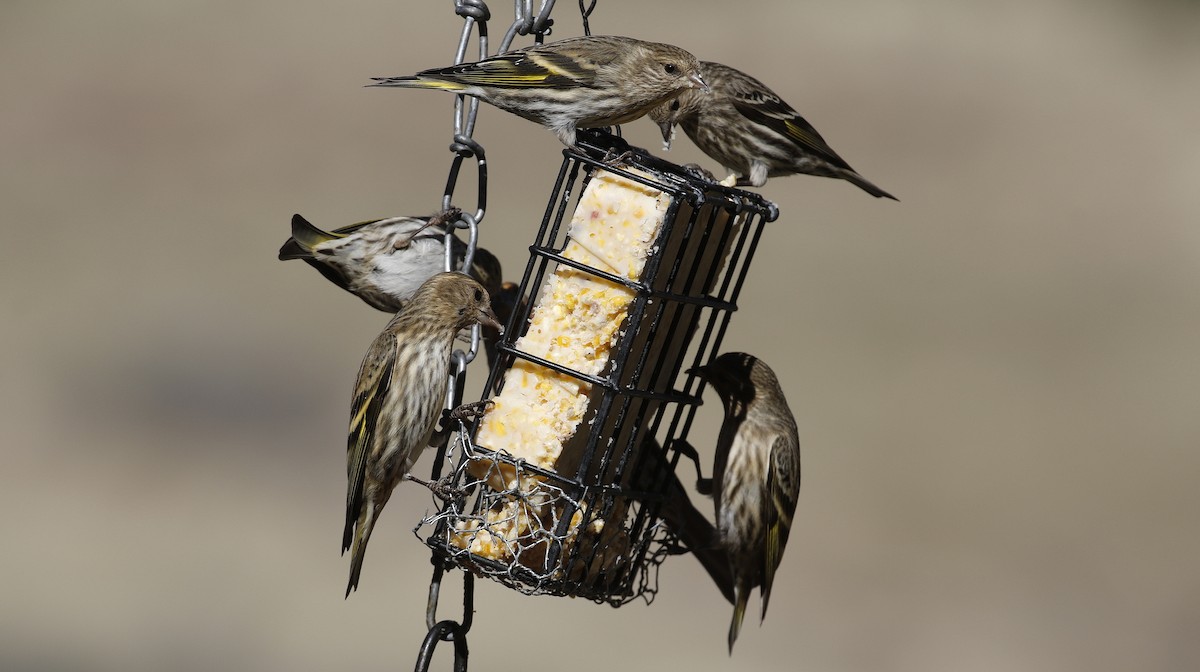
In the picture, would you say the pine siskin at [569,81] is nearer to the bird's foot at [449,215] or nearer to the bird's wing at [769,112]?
the bird's foot at [449,215]

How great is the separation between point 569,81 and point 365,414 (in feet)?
5.34

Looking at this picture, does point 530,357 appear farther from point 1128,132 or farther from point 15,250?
point 1128,132

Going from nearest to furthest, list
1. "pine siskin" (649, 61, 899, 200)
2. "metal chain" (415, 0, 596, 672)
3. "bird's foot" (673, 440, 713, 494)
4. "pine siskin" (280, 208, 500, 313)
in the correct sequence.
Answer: "metal chain" (415, 0, 596, 672) → "bird's foot" (673, 440, 713, 494) → "pine siskin" (280, 208, 500, 313) → "pine siskin" (649, 61, 899, 200)

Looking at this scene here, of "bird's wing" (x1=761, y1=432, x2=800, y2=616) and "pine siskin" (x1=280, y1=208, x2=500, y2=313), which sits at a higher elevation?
"pine siskin" (x1=280, y1=208, x2=500, y2=313)

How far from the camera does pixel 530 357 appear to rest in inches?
231

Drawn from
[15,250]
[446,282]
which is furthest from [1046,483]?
[15,250]

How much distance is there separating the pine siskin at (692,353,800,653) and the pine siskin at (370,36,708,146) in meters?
1.51

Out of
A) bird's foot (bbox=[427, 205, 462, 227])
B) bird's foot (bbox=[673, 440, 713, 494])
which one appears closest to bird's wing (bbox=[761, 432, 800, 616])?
bird's foot (bbox=[673, 440, 713, 494])

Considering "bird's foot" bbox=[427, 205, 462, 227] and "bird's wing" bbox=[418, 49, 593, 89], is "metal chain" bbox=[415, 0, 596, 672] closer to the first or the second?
"bird's foot" bbox=[427, 205, 462, 227]

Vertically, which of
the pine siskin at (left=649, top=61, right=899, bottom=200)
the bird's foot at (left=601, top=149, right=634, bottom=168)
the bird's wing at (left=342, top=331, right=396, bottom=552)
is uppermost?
the pine siskin at (left=649, top=61, right=899, bottom=200)

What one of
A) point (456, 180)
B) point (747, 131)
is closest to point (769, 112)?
point (747, 131)

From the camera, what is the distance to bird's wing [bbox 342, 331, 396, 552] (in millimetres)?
6301

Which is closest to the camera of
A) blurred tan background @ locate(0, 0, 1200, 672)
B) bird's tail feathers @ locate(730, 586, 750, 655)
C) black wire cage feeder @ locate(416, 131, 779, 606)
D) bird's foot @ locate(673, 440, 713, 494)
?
black wire cage feeder @ locate(416, 131, 779, 606)

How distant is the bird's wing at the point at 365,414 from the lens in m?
6.30
